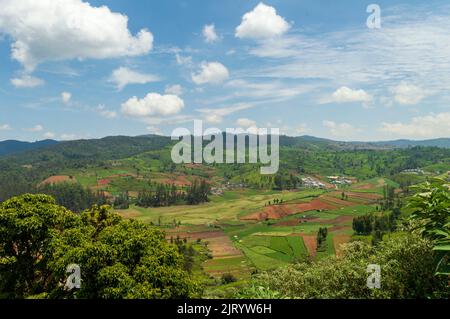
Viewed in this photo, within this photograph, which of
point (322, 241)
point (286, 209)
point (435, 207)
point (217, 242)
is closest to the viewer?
point (435, 207)

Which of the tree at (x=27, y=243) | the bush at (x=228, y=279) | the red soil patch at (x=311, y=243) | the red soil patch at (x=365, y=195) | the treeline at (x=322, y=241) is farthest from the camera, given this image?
the red soil patch at (x=365, y=195)

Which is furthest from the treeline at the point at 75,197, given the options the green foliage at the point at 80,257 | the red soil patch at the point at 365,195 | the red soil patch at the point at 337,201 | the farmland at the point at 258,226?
the green foliage at the point at 80,257

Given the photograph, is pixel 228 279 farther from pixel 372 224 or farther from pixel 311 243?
pixel 372 224

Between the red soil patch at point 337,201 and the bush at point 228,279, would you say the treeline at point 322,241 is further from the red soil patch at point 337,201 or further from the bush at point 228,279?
the red soil patch at point 337,201

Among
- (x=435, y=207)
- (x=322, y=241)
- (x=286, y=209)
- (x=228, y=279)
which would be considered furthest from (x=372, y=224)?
(x=435, y=207)
